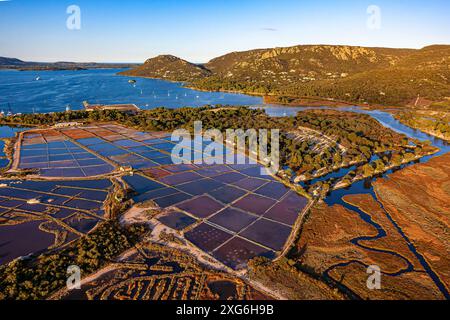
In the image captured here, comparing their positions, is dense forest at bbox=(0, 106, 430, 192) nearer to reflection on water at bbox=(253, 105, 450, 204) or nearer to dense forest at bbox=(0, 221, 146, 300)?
reflection on water at bbox=(253, 105, 450, 204)

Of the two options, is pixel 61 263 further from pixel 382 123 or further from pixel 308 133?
pixel 382 123

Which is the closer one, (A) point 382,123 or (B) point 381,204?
(B) point 381,204

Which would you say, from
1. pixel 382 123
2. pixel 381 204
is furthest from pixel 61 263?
pixel 382 123

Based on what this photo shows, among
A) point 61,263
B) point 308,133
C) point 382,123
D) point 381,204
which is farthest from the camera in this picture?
point 382,123

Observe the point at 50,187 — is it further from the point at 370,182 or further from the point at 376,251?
the point at 370,182

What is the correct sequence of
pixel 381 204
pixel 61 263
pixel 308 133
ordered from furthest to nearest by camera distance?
pixel 308 133
pixel 381 204
pixel 61 263

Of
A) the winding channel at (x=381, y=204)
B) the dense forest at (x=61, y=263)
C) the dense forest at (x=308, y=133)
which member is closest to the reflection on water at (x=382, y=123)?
the winding channel at (x=381, y=204)

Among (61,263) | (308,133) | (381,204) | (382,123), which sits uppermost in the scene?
(382,123)

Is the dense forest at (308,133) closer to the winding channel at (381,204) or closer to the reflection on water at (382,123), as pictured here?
the reflection on water at (382,123)

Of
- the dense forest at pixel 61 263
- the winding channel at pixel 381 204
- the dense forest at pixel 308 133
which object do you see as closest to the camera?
the dense forest at pixel 61 263

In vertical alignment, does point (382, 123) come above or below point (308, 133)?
above

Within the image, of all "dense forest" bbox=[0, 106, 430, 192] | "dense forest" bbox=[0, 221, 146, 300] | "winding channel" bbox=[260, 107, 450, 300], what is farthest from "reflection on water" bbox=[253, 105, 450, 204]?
"dense forest" bbox=[0, 221, 146, 300]

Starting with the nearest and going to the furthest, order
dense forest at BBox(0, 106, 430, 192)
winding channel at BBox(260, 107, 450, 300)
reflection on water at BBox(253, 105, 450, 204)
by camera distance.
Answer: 1. winding channel at BBox(260, 107, 450, 300)
2. reflection on water at BBox(253, 105, 450, 204)
3. dense forest at BBox(0, 106, 430, 192)
